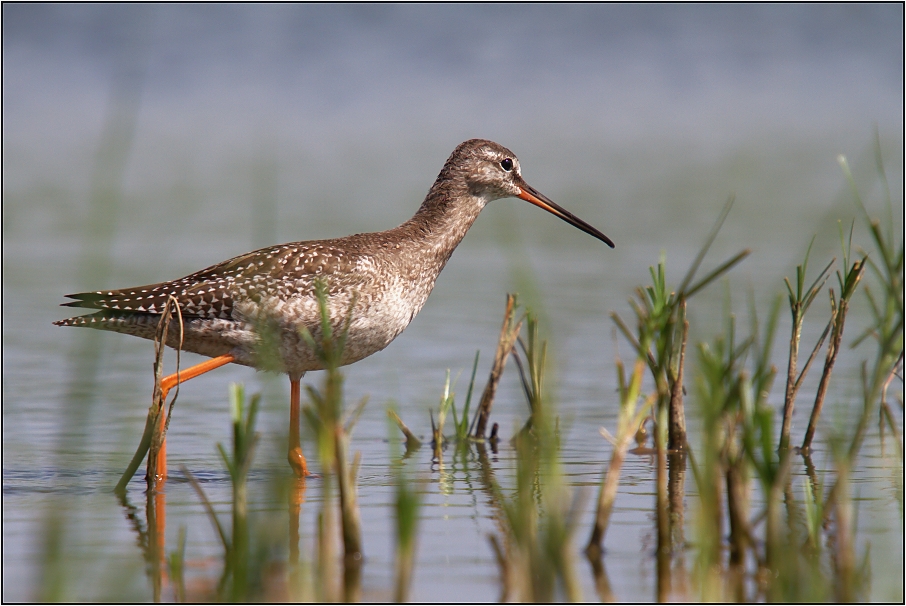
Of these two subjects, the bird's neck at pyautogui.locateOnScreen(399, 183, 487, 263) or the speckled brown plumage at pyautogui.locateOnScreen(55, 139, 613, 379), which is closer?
the speckled brown plumage at pyautogui.locateOnScreen(55, 139, 613, 379)

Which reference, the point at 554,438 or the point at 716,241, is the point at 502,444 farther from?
the point at 716,241

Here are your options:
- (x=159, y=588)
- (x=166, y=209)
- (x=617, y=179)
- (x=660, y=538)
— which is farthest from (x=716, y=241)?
(x=159, y=588)

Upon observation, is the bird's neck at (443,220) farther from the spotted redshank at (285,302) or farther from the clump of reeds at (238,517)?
the clump of reeds at (238,517)

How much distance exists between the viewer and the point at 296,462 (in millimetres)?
7223

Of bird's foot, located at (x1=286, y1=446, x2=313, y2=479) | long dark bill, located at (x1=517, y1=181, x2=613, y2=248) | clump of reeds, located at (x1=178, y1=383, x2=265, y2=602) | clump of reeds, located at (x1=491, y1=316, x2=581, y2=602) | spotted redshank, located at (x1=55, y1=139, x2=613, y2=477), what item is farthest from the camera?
long dark bill, located at (x1=517, y1=181, x2=613, y2=248)

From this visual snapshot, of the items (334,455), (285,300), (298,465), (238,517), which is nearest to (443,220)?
(285,300)

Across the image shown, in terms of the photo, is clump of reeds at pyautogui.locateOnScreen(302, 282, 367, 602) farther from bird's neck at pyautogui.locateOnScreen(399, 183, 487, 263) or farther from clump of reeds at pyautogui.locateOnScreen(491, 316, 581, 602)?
bird's neck at pyautogui.locateOnScreen(399, 183, 487, 263)

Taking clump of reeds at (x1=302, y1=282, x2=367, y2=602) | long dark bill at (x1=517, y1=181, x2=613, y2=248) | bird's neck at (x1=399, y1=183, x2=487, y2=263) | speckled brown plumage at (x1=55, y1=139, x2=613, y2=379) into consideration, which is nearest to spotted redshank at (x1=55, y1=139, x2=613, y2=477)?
speckled brown plumage at (x1=55, y1=139, x2=613, y2=379)

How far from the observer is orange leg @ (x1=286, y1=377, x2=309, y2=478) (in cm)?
722

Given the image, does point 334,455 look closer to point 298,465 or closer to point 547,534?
point 547,534

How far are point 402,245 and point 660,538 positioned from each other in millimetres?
3502

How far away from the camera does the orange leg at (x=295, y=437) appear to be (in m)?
7.22

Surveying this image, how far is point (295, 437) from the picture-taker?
303 inches

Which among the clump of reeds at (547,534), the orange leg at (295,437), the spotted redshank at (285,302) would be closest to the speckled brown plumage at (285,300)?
the spotted redshank at (285,302)
